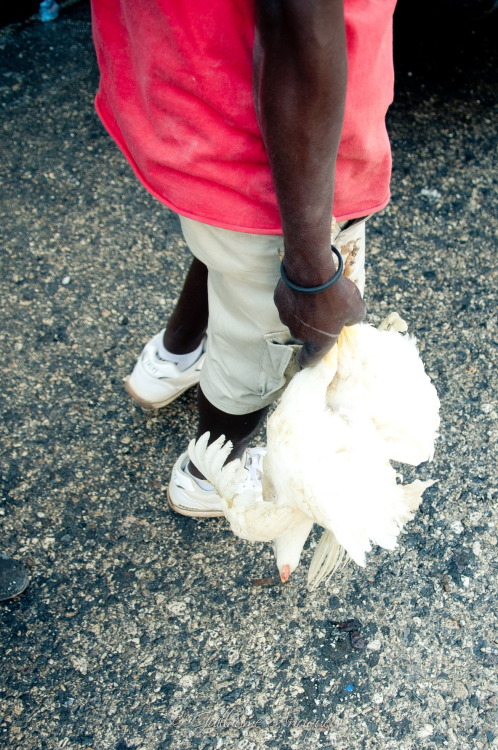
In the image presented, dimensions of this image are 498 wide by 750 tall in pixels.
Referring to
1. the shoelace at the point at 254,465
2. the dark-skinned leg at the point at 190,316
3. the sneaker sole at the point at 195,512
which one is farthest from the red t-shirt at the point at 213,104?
the sneaker sole at the point at 195,512

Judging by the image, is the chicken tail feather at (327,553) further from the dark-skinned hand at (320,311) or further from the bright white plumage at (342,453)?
the dark-skinned hand at (320,311)

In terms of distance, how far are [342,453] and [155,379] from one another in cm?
100

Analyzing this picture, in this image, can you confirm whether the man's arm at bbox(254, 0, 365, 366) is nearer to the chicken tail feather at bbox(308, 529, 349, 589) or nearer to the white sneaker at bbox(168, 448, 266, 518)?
the chicken tail feather at bbox(308, 529, 349, 589)

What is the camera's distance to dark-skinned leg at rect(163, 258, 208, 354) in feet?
6.41

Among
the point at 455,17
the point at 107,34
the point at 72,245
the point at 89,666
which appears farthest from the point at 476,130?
the point at 89,666

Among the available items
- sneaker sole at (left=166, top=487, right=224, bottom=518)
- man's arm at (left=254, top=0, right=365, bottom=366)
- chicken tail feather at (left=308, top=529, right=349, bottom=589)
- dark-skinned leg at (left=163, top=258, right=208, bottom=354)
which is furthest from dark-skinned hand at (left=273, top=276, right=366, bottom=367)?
sneaker sole at (left=166, top=487, right=224, bottom=518)

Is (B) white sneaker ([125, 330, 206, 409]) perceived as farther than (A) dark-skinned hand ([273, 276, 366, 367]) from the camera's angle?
Yes

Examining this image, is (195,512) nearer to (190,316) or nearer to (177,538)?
(177,538)

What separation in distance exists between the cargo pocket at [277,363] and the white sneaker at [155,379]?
68 centimetres

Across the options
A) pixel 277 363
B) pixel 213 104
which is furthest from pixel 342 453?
pixel 213 104

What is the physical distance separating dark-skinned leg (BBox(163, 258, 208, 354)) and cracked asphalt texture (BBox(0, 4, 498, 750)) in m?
0.24

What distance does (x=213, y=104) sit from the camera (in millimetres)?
1078

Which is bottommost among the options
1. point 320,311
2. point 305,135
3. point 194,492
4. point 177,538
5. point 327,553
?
point 177,538

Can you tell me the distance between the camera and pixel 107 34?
3.90ft
